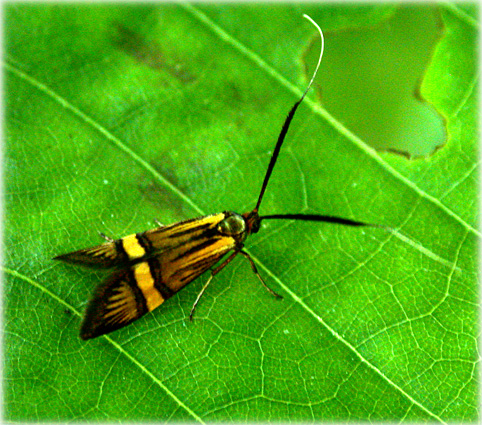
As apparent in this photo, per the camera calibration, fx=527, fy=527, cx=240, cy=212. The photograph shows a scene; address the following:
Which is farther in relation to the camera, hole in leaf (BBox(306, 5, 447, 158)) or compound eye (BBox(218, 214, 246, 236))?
hole in leaf (BBox(306, 5, 447, 158))

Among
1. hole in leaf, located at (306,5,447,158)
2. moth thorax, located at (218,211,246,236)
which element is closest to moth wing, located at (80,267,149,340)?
moth thorax, located at (218,211,246,236)

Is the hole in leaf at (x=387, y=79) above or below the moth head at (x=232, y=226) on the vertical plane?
above

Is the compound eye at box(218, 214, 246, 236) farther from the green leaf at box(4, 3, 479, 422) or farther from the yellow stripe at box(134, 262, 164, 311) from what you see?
the yellow stripe at box(134, 262, 164, 311)

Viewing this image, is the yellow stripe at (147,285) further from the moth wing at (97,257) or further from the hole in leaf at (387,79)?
the hole in leaf at (387,79)

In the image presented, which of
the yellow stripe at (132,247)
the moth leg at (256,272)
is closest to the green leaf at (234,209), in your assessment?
the moth leg at (256,272)

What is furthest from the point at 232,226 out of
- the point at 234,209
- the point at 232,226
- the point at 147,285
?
the point at 147,285

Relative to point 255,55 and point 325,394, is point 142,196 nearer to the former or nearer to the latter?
point 255,55

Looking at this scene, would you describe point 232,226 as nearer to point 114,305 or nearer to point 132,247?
point 132,247
